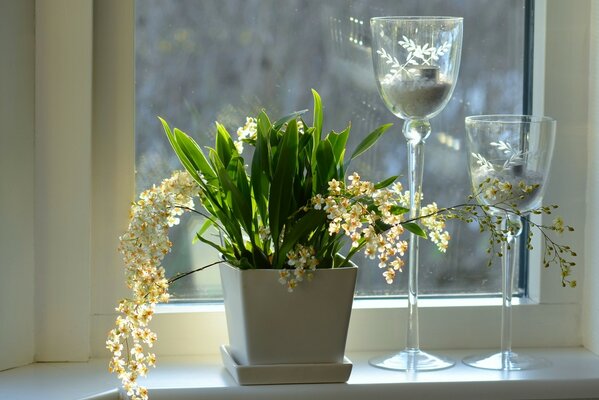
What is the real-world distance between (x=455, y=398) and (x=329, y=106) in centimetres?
46

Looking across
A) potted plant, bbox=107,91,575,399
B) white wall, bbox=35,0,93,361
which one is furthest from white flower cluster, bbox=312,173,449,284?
white wall, bbox=35,0,93,361

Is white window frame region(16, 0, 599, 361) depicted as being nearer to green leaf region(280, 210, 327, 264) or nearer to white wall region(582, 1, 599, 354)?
white wall region(582, 1, 599, 354)

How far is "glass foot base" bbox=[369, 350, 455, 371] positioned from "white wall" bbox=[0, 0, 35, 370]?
0.49 m

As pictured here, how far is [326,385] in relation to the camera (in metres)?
1.17

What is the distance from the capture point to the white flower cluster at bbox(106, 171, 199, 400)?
108 cm

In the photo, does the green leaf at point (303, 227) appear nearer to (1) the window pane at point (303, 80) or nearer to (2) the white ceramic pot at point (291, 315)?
(2) the white ceramic pot at point (291, 315)

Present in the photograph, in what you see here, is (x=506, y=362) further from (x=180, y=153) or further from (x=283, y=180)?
(x=180, y=153)

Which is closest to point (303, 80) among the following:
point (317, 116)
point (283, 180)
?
point (317, 116)

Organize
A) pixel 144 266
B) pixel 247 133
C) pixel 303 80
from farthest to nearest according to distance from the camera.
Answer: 1. pixel 303 80
2. pixel 247 133
3. pixel 144 266

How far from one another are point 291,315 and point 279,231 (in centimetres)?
11

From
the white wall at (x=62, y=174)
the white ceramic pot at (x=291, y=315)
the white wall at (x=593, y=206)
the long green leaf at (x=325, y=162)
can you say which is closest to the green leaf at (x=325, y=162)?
the long green leaf at (x=325, y=162)

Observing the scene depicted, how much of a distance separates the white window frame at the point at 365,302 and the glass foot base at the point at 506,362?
77 millimetres

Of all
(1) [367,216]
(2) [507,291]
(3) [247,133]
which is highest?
(3) [247,133]

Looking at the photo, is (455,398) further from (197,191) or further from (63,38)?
(63,38)
